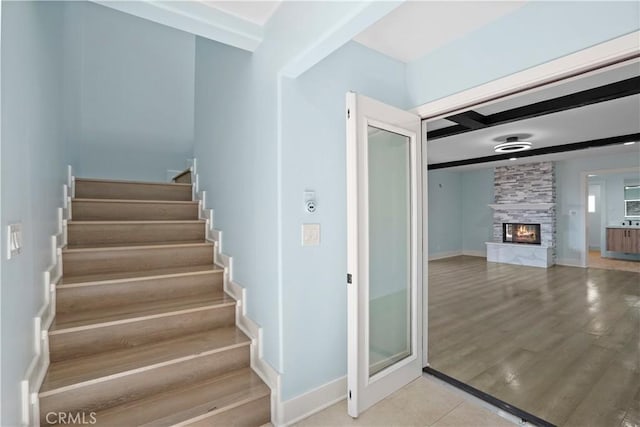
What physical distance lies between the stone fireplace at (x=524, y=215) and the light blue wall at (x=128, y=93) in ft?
26.0

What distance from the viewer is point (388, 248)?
229cm

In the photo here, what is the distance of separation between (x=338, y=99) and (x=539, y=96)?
2.70 meters

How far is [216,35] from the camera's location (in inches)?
76.2

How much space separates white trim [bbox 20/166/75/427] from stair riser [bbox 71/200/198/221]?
0.36 meters

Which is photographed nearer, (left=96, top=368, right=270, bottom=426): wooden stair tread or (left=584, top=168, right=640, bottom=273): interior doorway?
(left=96, top=368, right=270, bottom=426): wooden stair tread

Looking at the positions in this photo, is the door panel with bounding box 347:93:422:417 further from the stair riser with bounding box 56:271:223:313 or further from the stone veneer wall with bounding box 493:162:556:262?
the stone veneer wall with bounding box 493:162:556:262

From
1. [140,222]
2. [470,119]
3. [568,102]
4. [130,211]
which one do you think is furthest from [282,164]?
[568,102]

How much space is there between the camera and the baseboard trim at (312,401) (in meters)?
1.90

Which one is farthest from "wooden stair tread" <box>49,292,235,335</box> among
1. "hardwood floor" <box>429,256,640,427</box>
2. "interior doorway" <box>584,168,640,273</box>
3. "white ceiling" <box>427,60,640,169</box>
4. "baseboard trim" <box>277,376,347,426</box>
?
"interior doorway" <box>584,168,640,273</box>

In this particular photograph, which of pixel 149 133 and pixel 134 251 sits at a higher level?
pixel 149 133

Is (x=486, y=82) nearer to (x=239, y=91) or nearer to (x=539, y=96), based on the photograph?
(x=239, y=91)

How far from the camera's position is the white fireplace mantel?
7462 mm

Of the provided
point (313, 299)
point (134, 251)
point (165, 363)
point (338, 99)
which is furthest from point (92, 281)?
point (338, 99)

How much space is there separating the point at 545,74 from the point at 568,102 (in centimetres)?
228
